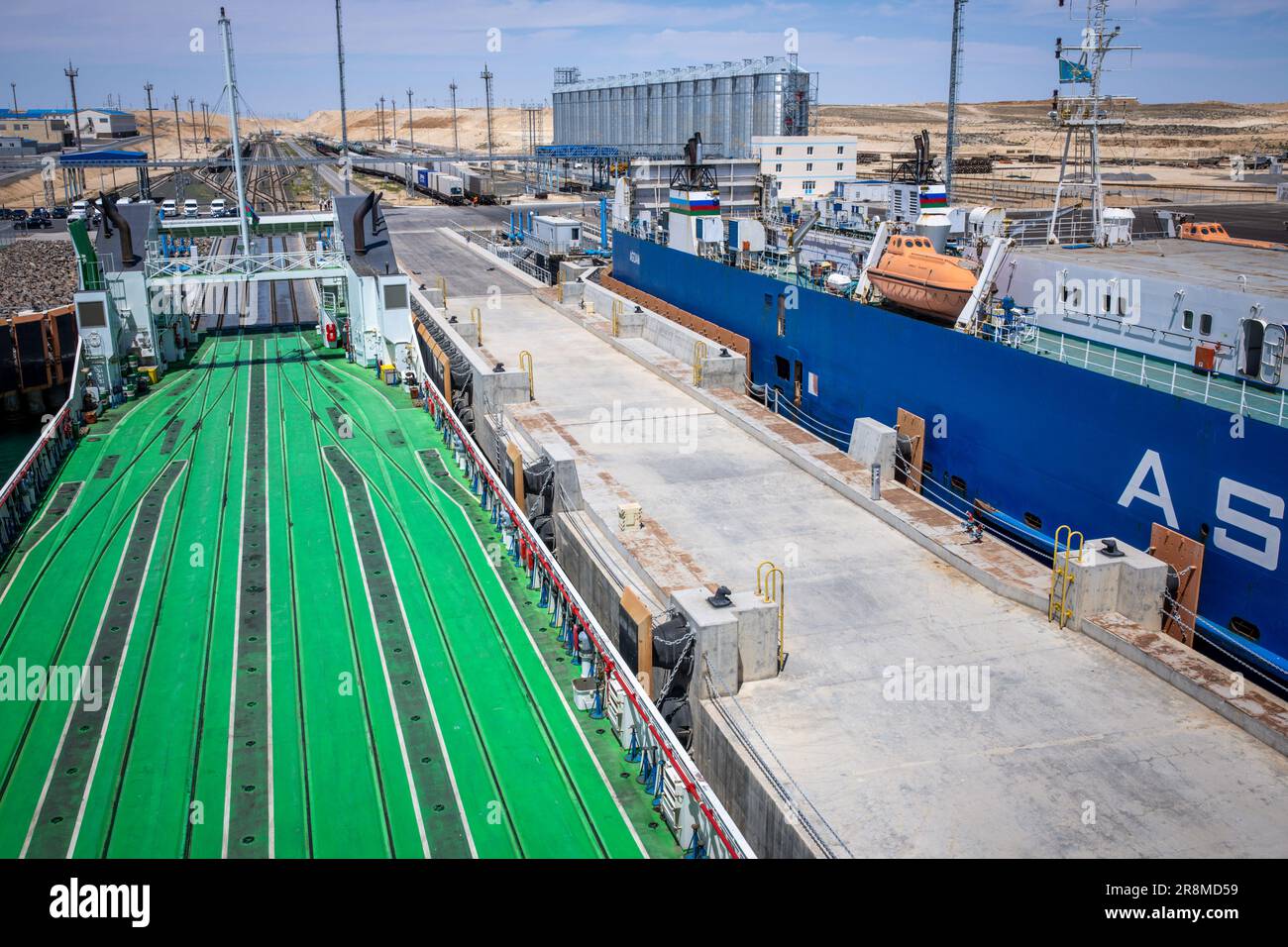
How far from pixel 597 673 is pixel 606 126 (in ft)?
283

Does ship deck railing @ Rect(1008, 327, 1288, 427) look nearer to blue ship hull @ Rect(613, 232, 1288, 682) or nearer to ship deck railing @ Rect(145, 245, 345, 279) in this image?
blue ship hull @ Rect(613, 232, 1288, 682)

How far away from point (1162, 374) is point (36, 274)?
4627 centimetres

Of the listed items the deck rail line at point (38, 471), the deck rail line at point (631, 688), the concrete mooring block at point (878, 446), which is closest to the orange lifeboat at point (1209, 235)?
the concrete mooring block at point (878, 446)

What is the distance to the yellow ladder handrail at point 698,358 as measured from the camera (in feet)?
73.3

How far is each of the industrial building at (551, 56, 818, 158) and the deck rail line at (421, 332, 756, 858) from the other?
46148mm

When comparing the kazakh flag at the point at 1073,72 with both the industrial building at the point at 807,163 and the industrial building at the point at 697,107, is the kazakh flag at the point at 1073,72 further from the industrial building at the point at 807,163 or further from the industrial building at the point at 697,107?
the industrial building at the point at 697,107

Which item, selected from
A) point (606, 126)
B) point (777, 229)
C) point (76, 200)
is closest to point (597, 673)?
point (777, 229)

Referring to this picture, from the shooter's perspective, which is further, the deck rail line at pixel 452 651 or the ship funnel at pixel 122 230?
the ship funnel at pixel 122 230

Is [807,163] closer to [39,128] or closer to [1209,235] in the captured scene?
[1209,235]

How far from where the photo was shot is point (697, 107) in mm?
73500

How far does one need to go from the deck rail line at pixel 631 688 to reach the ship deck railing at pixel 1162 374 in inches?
301

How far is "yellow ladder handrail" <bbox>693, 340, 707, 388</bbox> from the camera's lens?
22.3 metres

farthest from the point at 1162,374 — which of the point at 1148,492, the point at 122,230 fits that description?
the point at 122,230

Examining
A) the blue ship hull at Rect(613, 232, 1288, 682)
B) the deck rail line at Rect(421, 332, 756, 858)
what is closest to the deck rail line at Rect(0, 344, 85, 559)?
the deck rail line at Rect(421, 332, 756, 858)
